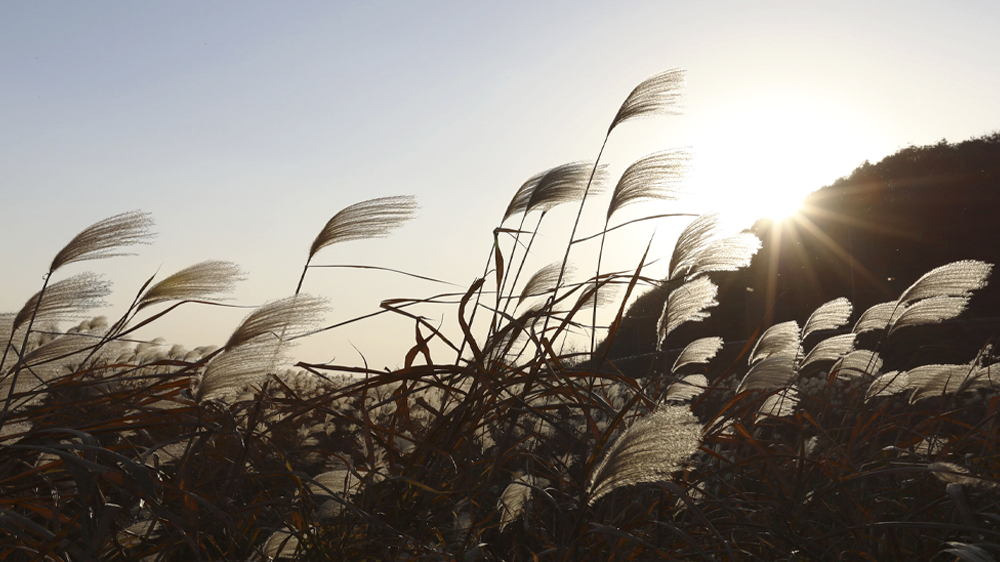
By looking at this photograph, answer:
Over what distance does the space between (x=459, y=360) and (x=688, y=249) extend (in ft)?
3.13

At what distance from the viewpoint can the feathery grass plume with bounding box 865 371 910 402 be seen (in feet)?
9.94

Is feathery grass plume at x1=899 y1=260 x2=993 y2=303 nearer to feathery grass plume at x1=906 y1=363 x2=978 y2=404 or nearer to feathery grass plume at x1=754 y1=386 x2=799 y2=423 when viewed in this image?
feathery grass plume at x1=906 y1=363 x2=978 y2=404

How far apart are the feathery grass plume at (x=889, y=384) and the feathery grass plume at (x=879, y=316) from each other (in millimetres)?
313

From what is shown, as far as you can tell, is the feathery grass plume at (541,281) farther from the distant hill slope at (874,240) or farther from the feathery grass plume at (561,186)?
the distant hill slope at (874,240)

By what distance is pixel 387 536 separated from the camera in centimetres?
184

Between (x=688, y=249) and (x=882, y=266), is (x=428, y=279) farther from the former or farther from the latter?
(x=882, y=266)

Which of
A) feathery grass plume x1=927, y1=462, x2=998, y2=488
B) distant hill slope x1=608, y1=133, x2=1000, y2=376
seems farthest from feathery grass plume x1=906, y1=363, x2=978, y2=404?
distant hill slope x1=608, y1=133, x2=1000, y2=376

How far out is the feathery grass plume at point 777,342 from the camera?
302cm

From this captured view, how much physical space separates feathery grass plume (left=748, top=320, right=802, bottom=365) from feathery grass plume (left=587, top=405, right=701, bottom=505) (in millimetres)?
1995

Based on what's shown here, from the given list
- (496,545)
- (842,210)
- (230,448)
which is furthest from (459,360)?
(842,210)

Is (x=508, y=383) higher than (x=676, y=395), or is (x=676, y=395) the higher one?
(x=508, y=383)

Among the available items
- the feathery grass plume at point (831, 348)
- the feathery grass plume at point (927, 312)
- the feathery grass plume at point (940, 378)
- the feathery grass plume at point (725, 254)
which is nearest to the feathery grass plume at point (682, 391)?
the feathery grass plume at point (725, 254)

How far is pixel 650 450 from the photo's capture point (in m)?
1.15

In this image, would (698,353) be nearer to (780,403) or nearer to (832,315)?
(780,403)
